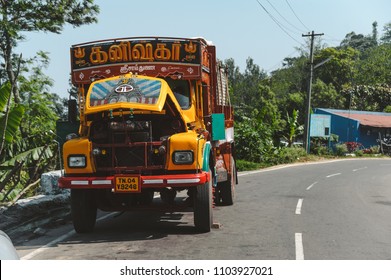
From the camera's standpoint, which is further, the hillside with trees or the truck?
the hillside with trees

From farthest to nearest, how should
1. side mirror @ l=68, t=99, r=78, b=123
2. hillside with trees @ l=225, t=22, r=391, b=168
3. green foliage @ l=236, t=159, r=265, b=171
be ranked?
hillside with trees @ l=225, t=22, r=391, b=168
green foliage @ l=236, t=159, r=265, b=171
side mirror @ l=68, t=99, r=78, b=123

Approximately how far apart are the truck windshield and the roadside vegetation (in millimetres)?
1780

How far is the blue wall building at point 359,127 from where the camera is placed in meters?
46.9

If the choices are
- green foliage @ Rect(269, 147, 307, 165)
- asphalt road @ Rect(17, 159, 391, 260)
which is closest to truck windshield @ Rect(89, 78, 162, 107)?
asphalt road @ Rect(17, 159, 391, 260)

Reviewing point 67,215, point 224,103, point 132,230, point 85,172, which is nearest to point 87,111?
point 85,172

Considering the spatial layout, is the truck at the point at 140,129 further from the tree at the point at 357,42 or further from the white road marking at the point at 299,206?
the tree at the point at 357,42

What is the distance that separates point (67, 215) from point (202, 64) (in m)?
4.11

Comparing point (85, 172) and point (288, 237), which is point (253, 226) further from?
point (85, 172)

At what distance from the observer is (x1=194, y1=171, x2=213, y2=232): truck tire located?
8703 millimetres

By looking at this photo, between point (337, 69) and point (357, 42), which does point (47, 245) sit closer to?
point (337, 69)

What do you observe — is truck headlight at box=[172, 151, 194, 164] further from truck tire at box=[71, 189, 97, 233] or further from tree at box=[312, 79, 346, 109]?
tree at box=[312, 79, 346, 109]

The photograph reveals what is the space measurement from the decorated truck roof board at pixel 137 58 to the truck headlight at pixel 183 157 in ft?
5.74

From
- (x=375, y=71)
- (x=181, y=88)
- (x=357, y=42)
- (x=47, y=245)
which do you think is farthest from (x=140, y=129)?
(x=357, y=42)

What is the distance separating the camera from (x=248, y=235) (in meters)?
8.86
